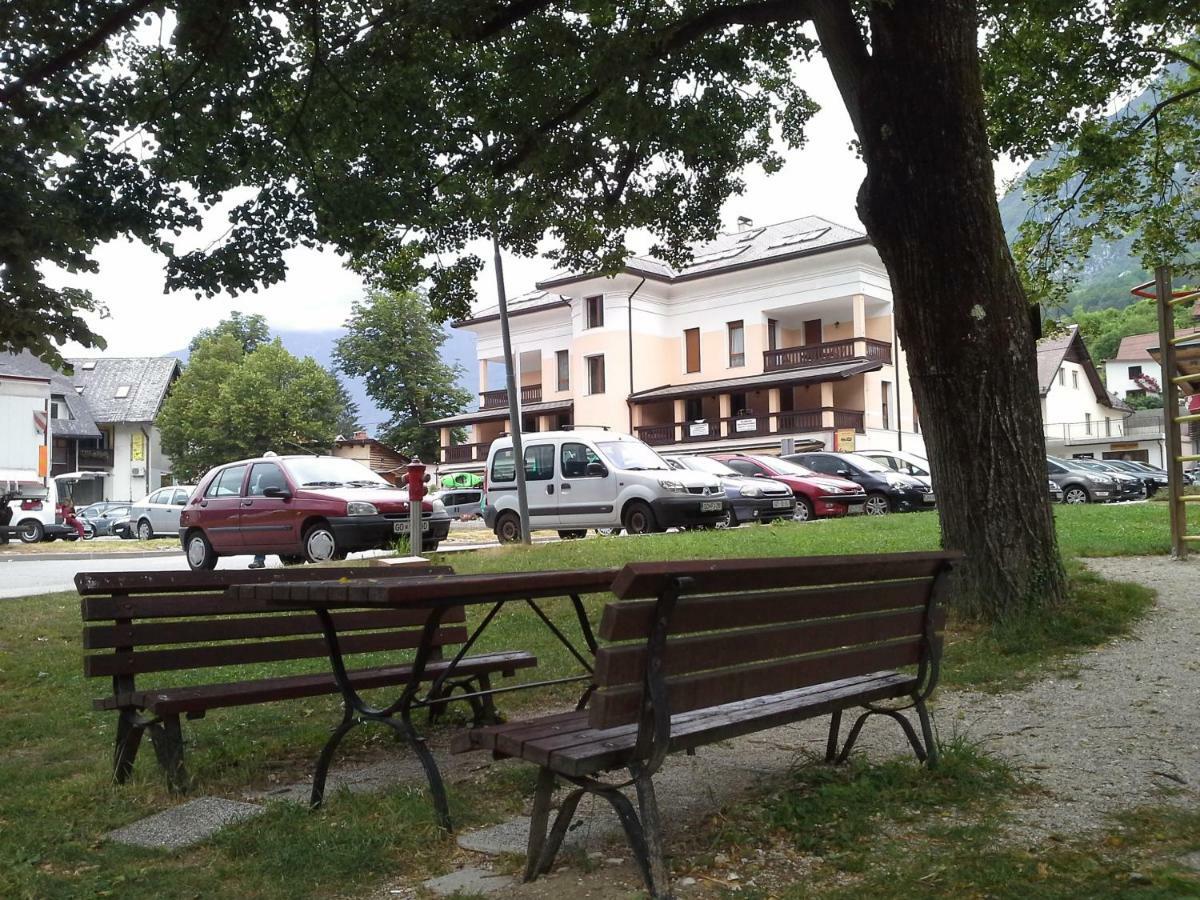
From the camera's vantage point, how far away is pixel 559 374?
53625 mm

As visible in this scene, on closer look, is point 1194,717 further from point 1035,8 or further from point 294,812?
point 1035,8

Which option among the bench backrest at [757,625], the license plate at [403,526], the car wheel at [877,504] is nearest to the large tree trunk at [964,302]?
the bench backrest at [757,625]

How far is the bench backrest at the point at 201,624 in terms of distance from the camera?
4.90 metres

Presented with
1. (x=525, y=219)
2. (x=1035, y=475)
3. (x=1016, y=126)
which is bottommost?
(x=1035, y=475)

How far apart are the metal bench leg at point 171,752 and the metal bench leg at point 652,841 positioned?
91.6 inches

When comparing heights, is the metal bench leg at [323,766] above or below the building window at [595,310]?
below

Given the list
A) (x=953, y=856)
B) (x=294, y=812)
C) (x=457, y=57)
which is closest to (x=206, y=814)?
(x=294, y=812)

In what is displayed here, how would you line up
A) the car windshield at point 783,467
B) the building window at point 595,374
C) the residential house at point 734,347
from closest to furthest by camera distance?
the car windshield at point 783,467
the residential house at point 734,347
the building window at point 595,374

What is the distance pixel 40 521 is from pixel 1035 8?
30344 millimetres

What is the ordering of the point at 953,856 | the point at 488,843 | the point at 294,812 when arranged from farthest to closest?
1. the point at 294,812
2. the point at 488,843
3. the point at 953,856

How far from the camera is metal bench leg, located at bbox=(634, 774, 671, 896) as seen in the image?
330 centimetres

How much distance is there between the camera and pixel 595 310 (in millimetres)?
50656

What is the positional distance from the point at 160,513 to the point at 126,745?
Result: 98.1ft

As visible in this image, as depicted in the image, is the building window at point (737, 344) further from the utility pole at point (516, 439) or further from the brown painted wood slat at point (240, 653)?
the brown painted wood slat at point (240, 653)
